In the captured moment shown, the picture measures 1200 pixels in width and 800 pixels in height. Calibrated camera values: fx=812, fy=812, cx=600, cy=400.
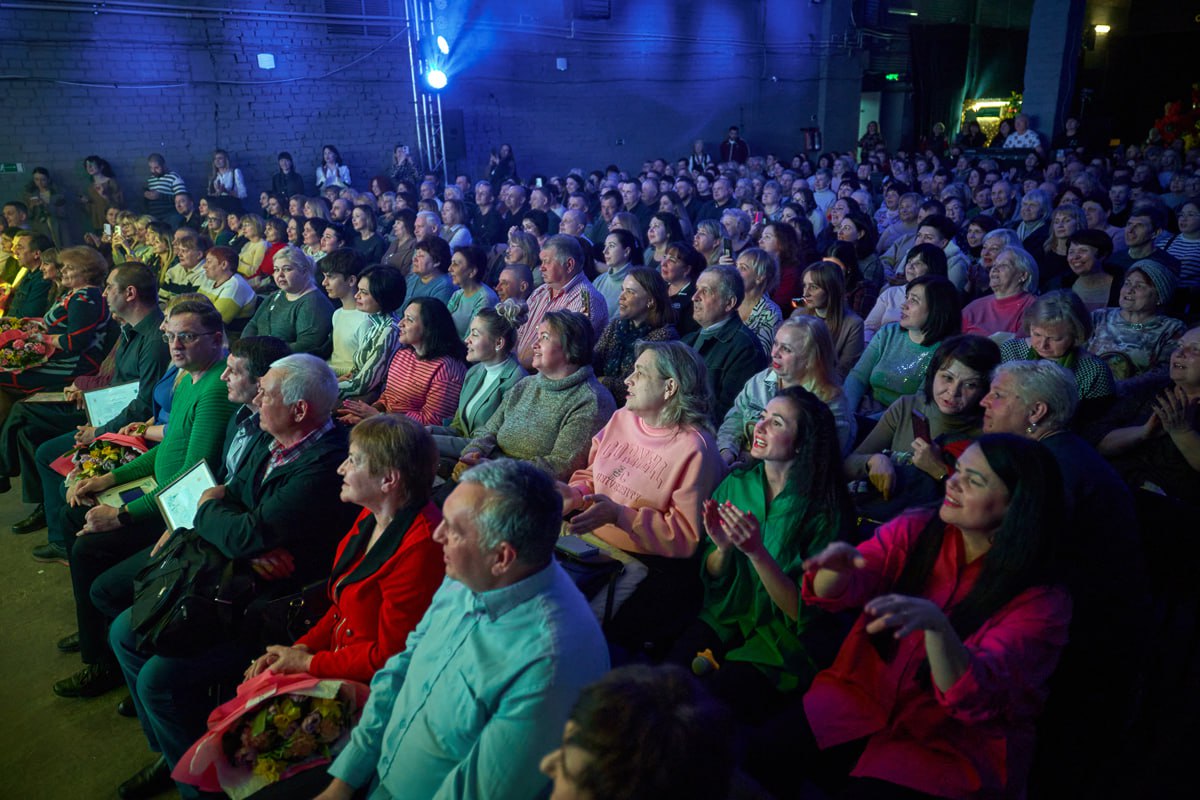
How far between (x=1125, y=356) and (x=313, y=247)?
6.46 meters

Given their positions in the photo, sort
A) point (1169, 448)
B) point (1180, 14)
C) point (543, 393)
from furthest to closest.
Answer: point (1180, 14)
point (543, 393)
point (1169, 448)

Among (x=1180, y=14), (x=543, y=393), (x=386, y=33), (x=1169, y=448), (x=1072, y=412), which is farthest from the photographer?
(x=1180, y=14)

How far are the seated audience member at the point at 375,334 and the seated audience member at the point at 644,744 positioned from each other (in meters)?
3.55

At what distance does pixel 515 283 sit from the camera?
17.6ft

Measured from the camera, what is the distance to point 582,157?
17.2m

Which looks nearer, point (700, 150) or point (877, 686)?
point (877, 686)

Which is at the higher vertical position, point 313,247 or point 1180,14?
point 1180,14

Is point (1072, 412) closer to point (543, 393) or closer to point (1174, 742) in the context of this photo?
point (1174, 742)

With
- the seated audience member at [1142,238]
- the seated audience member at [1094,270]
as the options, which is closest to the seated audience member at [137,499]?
the seated audience member at [1094,270]

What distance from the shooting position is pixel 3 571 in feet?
13.7

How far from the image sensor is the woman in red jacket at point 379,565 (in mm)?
2262

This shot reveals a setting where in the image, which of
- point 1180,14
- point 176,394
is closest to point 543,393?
point 176,394

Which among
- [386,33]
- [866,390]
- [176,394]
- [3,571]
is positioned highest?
[386,33]

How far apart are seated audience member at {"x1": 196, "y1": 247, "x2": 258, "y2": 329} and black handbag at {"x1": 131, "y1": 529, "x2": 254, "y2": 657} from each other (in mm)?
3571
